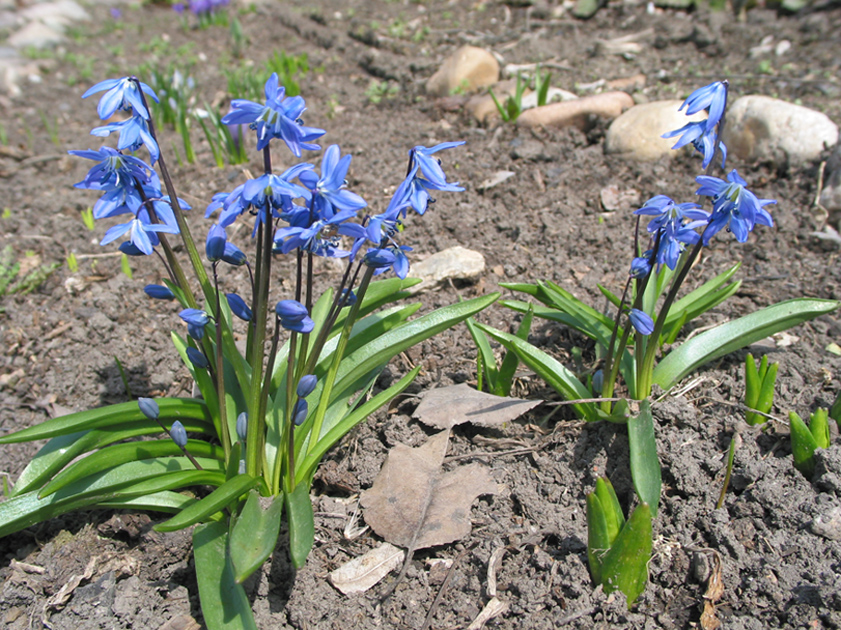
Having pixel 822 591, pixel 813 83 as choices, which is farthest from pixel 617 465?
pixel 813 83

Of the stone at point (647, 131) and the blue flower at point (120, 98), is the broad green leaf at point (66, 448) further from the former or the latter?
the stone at point (647, 131)

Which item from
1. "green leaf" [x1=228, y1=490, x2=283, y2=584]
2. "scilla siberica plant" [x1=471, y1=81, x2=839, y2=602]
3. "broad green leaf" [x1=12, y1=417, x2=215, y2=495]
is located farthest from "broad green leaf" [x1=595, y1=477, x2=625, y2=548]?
"broad green leaf" [x1=12, y1=417, x2=215, y2=495]

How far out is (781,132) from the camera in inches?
161

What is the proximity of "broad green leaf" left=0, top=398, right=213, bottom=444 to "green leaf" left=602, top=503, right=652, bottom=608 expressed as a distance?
5.28 feet

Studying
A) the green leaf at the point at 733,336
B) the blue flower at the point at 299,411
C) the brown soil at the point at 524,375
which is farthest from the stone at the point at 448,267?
the blue flower at the point at 299,411

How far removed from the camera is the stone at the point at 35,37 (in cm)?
790

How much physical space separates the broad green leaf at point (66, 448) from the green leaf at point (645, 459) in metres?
1.77

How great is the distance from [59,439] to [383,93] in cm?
A: 425

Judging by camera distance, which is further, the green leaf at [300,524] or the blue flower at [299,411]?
the blue flower at [299,411]

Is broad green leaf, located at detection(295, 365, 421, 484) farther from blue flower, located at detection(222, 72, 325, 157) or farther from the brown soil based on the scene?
blue flower, located at detection(222, 72, 325, 157)

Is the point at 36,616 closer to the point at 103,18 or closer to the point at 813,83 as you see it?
the point at 813,83

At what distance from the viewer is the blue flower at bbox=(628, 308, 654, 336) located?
2171 mm

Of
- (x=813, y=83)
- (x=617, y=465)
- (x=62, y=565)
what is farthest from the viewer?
(x=813, y=83)

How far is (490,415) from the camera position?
2.60m
